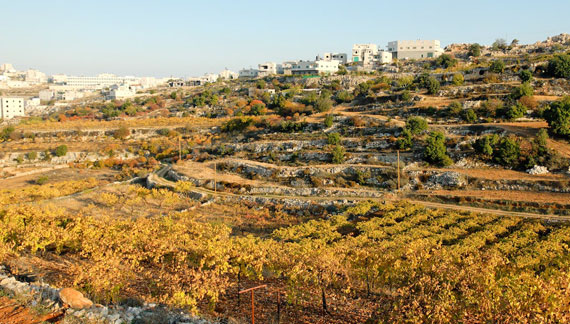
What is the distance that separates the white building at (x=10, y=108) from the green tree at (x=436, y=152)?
107113 millimetres

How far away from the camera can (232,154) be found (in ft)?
165

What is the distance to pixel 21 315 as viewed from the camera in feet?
37.3

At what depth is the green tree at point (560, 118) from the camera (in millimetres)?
37375

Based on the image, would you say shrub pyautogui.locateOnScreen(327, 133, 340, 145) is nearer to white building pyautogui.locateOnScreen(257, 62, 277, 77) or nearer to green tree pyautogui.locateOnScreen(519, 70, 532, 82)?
green tree pyautogui.locateOnScreen(519, 70, 532, 82)

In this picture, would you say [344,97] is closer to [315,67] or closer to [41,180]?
[315,67]

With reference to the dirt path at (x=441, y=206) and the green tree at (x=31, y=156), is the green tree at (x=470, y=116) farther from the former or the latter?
the green tree at (x=31, y=156)

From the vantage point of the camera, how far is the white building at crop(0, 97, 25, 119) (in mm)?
104750

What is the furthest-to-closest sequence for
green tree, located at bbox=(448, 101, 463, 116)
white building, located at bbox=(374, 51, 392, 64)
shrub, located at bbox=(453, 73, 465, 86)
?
white building, located at bbox=(374, 51, 392, 64)
shrub, located at bbox=(453, 73, 465, 86)
green tree, located at bbox=(448, 101, 463, 116)

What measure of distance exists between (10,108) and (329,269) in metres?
119

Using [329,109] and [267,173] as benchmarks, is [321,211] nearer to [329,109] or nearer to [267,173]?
[267,173]

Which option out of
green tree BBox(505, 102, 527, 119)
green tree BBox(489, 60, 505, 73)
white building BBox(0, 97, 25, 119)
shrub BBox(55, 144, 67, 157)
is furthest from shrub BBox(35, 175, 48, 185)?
white building BBox(0, 97, 25, 119)

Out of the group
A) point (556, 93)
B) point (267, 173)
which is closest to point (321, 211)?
point (267, 173)

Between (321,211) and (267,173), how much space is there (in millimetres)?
10832

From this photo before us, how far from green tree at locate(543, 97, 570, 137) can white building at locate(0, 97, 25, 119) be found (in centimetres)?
11657
